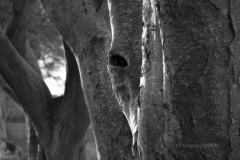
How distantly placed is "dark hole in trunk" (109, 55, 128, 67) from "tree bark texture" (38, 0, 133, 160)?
0.79m

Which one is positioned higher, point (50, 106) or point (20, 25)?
point (20, 25)

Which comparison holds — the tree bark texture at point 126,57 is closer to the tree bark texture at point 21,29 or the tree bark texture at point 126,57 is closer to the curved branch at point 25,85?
the curved branch at point 25,85

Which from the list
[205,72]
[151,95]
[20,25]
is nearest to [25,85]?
[20,25]

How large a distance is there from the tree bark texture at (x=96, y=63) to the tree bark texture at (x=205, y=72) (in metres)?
1.52

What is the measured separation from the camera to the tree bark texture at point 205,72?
7.33 ft

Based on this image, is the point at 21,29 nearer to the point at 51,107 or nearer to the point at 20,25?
the point at 20,25

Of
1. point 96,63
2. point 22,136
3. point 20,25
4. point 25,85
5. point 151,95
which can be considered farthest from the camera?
point 22,136

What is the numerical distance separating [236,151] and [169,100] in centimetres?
40

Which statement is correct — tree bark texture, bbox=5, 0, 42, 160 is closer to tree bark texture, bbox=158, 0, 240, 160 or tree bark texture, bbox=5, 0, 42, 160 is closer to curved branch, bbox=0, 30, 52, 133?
curved branch, bbox=0, 30, 52, 133

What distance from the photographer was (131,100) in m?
3.04

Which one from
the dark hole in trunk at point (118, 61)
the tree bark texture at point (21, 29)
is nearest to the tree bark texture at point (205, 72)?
the dark hole in trunk at point (118, 61)

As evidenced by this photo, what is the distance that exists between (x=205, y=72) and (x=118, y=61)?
99 centimetres

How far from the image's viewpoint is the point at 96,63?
4.05 m

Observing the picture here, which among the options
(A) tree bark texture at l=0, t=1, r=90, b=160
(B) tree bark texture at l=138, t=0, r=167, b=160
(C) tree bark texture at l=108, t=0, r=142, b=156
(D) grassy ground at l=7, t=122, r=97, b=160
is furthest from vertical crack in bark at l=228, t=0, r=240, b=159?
(D) grassy ground at l=7, t=122, r=97, b=160
